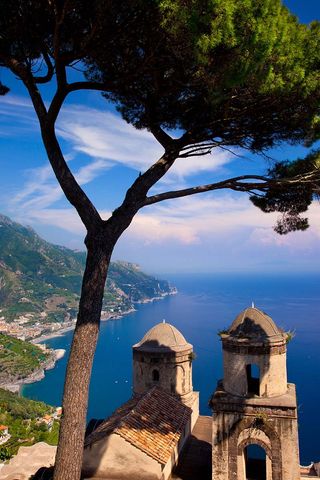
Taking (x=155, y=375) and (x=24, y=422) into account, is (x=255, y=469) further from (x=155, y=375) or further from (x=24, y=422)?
(x=24, y=422)

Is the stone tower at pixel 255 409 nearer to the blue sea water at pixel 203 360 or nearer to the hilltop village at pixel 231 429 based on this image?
the hilltop village at pixel 231 429

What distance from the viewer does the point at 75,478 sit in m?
6.56

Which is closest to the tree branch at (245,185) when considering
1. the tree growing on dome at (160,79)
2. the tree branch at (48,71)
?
the tree growing on dome at (160,79)

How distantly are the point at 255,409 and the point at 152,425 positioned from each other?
9.12 ft

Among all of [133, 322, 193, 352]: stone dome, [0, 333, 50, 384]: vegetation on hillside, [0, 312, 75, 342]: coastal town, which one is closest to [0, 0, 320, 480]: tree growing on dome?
[133, 322, 193, 352]: stone dome

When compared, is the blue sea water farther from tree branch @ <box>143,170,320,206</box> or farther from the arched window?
tree branch @ <box>143,170,320,206</box>

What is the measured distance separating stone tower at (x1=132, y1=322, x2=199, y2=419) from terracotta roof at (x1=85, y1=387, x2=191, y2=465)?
2.32m

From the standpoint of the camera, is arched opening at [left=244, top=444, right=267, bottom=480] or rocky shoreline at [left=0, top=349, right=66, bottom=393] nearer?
arched opening at [left=244, top=444, right=267, bottom=480]

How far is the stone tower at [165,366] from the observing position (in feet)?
49.0

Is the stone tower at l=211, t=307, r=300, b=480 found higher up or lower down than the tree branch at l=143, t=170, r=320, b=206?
lower down

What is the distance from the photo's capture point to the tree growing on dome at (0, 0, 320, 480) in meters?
6.19

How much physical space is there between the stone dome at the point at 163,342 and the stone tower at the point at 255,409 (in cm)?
455

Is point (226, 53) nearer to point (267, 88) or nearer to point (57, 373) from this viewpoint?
point (267, 88)

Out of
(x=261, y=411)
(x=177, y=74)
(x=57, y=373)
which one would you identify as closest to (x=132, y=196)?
(x=177, y=74)
